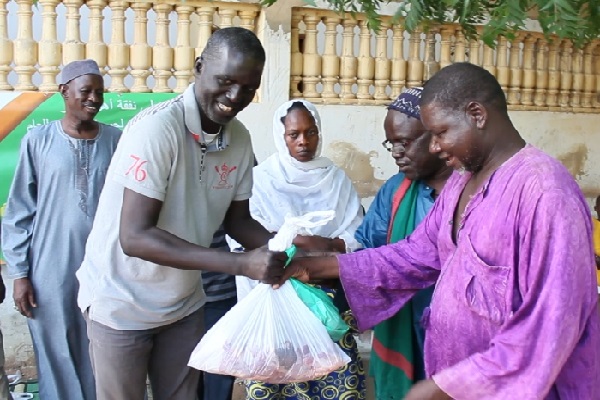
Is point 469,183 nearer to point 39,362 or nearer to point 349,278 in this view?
point 349,278

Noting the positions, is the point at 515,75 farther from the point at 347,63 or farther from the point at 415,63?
the point at 347,63

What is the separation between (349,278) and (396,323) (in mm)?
446

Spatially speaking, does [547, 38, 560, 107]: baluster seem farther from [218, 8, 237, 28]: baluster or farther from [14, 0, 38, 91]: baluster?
[14, 0, 38, 91]: baluster

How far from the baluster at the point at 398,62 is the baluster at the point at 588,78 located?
199 cm

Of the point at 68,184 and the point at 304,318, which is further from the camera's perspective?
the point at 68,184

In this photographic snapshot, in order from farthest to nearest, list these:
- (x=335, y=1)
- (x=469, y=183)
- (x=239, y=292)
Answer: (x=239, y=292) → (x=335, y=1) → (x=469, y=183)

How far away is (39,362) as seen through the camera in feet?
12.4

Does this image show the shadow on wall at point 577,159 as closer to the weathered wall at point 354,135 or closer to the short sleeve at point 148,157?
the weathered wall at point 354,135

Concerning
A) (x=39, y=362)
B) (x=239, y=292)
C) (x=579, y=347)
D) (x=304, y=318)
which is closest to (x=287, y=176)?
(x=239, y=292)

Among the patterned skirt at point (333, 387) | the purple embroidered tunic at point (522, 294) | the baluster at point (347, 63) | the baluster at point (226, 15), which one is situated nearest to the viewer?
the purple embroidered tunic at point (522, 294)

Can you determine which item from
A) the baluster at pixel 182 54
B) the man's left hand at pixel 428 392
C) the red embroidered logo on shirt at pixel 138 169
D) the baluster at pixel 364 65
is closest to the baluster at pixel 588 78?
the baluster at pixel 364 65

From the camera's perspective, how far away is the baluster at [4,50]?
4688mm

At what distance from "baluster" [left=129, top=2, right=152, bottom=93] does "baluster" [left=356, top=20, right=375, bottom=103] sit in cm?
175

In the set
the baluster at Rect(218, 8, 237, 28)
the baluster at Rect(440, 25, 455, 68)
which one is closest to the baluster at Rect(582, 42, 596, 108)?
the baluster at Rect(440, 25, 455, 68)
